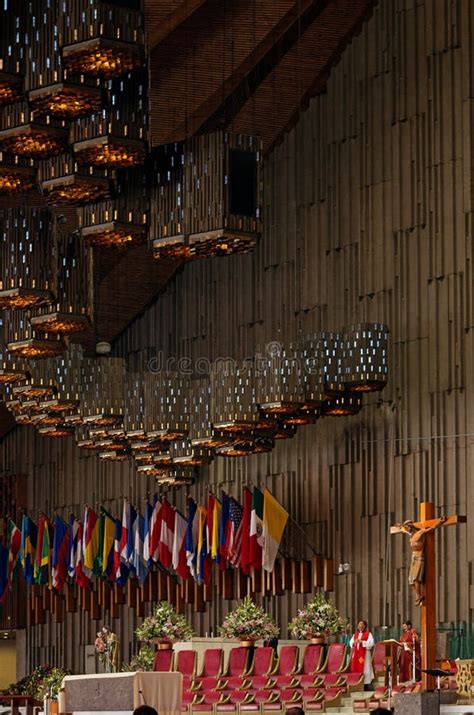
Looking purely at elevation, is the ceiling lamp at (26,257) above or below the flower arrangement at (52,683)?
above

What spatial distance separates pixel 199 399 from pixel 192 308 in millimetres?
5272

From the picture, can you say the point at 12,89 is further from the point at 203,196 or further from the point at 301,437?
the point at 301,437

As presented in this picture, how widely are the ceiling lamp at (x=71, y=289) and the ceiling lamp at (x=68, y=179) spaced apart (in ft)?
8.41

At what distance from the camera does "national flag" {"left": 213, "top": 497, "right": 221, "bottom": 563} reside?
97.2 ft

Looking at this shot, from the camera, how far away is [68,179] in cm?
2059

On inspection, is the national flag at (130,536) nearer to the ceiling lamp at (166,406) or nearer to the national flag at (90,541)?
the national flag at (90,541)

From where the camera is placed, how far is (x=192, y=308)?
32.4 m

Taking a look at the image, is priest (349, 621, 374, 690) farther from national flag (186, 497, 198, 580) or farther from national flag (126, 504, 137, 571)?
national flag (126, 504, 137, 571)

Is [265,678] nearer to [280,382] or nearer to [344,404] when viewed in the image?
[280,382]

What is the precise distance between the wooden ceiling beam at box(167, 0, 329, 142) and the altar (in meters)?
11.5

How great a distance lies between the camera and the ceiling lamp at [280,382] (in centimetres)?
2623

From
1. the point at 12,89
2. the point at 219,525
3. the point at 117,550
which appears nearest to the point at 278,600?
the point at 219,525

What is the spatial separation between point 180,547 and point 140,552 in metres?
1.17

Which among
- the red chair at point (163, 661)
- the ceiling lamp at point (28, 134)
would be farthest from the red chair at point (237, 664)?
the ceiling lamp at point (28, 134)
